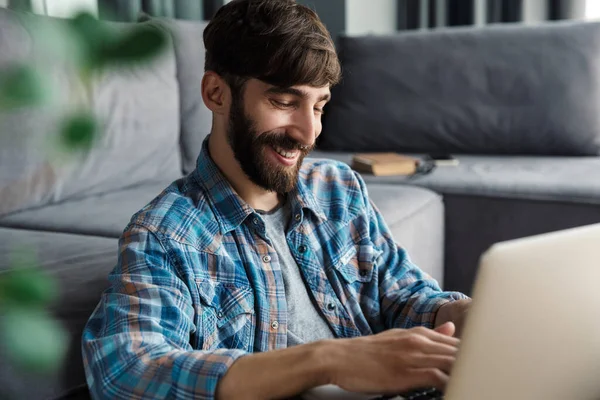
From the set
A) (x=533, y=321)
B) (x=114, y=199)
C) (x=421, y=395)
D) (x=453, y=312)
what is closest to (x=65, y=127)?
(x=533, y=321)

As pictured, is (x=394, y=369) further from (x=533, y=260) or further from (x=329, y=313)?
(x=329, y=313)

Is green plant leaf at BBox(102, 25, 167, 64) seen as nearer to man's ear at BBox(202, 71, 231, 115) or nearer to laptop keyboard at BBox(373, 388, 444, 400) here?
laptop keyboard at BBox(373, 388, 444, 400)

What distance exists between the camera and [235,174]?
1.00 metres

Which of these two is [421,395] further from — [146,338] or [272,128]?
[272,128]

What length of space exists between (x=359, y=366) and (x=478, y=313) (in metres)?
0.20

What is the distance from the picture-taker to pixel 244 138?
3.17ft

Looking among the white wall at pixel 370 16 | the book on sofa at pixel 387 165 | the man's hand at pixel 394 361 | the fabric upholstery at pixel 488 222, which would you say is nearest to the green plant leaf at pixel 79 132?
the man's hand at pixel 394 361

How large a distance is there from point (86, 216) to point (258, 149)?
73cm

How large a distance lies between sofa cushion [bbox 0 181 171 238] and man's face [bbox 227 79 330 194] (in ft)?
1.80

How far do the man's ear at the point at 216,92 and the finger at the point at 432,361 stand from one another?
493mm

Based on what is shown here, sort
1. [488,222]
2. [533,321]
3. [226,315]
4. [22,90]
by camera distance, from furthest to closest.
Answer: [488,222] < [226,315] < [533,321] < [22,90]

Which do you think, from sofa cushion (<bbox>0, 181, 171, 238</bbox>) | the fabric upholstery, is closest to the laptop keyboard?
sofa cushion (<bbox>0, 181, 171, 238</bbox>)

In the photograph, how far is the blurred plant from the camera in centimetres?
31

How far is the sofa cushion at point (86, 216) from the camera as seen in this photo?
1.47 metres
